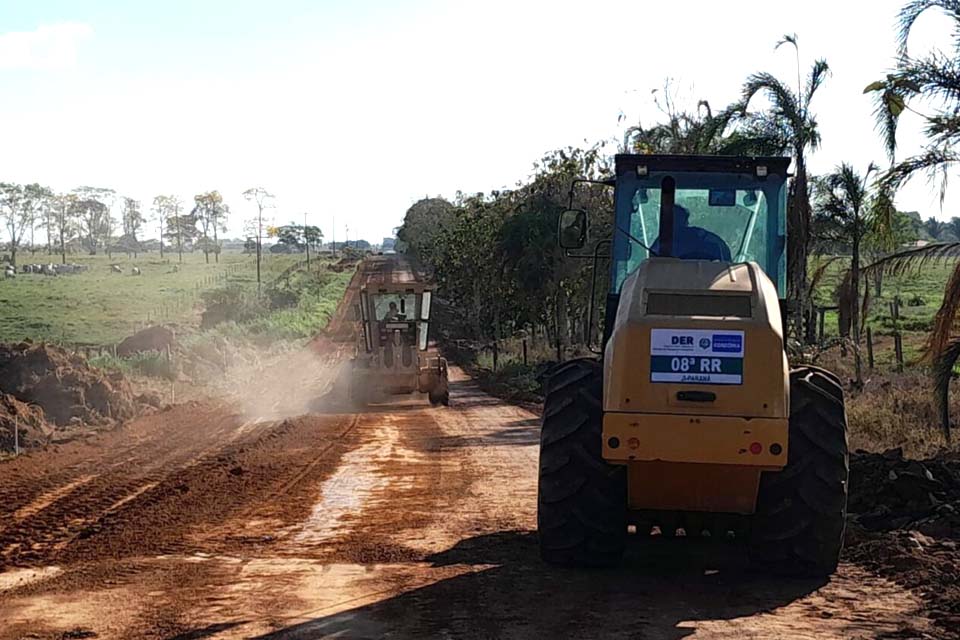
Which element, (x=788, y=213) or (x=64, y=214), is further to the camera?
(x=64, y=214)

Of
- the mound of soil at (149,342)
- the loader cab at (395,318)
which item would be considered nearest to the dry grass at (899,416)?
the loader cab at (395,318)

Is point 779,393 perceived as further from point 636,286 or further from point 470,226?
point 470,226

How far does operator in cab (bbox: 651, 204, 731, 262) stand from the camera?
9.38m

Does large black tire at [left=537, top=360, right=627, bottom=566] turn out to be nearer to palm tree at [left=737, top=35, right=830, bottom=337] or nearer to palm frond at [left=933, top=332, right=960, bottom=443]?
palm frond at [left=933, top=332, right=960, bottom=443]

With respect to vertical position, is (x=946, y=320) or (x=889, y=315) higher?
(x=946, y=320)

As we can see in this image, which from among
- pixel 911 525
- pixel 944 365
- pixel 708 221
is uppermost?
pixel 708 221

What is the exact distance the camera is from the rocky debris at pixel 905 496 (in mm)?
10133

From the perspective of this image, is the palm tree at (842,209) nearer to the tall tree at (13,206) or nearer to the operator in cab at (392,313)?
the operator in cab at (392,313)

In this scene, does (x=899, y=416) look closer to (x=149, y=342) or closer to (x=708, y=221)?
(x=708, y=221)

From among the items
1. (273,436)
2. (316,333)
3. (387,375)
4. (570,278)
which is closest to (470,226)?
(570,278)

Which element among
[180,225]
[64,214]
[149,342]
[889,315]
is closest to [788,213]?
[149,342]

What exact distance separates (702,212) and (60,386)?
17.7 meters

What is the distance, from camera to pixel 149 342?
35250mm

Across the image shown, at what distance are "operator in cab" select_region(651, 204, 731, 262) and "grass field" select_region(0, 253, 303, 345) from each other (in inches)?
1463
